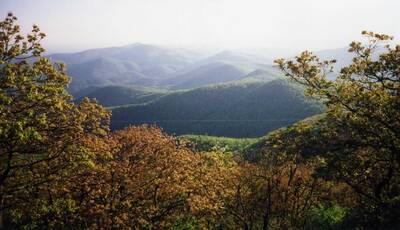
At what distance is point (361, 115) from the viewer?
18500 millimetres

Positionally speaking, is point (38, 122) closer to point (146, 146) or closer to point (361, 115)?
point (146, 146)

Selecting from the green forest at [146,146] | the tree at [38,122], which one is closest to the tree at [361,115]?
the green forest at [146,146]

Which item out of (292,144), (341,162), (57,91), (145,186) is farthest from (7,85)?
(341,162)

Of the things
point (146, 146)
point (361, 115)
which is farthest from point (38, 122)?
point (361, 115)

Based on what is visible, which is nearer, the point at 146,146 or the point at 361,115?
the point at 361,115

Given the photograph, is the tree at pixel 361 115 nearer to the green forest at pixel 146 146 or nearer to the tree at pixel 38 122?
the green forest at pixel 146 146

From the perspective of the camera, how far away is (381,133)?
60.1 feet

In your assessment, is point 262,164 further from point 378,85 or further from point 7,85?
point 7,85

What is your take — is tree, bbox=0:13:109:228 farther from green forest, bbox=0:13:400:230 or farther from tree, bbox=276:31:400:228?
tree, bbox=276:31:400:228

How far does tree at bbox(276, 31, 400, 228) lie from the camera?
18062 mm

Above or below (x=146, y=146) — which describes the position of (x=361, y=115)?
above

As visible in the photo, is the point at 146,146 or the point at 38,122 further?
the point at 146,146

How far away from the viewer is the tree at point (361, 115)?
18062 mm

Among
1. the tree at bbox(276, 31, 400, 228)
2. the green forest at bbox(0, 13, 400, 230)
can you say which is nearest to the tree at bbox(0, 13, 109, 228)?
the green forest at bbox(0, 13, 400, 230)
